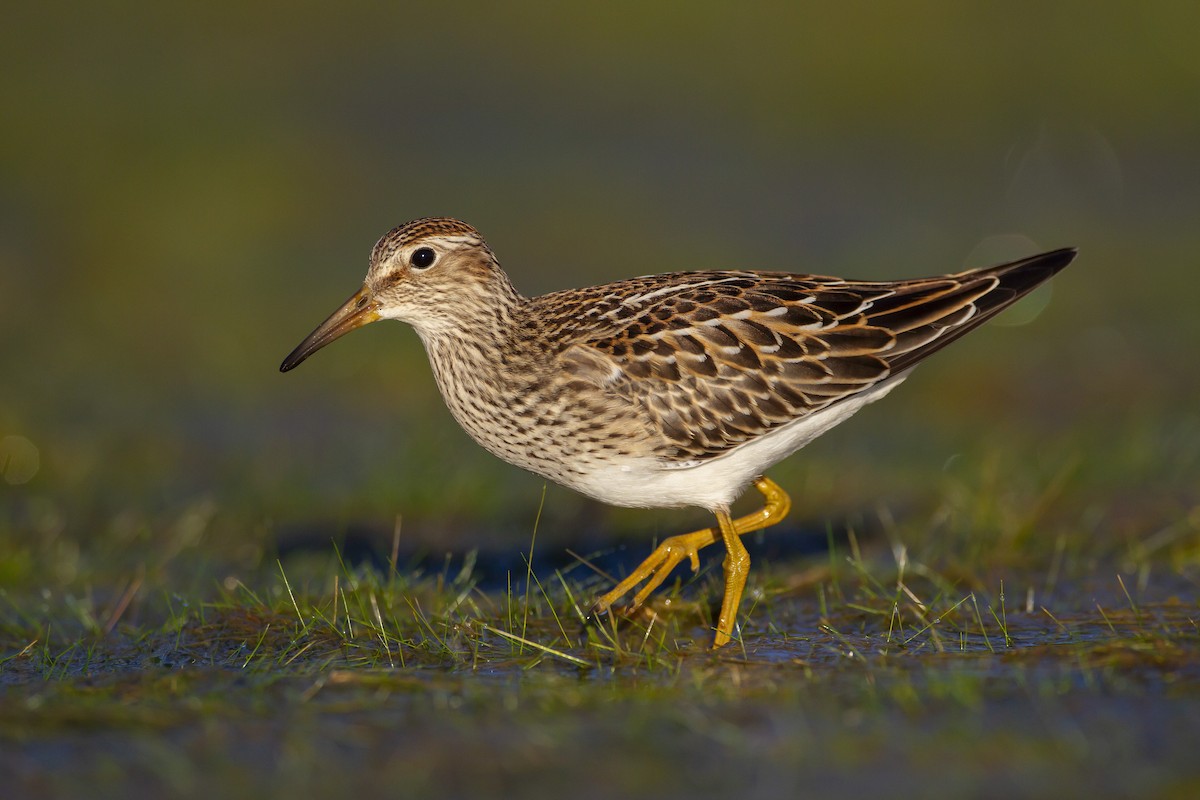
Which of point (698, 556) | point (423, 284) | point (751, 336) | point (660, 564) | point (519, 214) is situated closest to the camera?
→ point (751, 336)

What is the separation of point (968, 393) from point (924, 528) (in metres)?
3.93

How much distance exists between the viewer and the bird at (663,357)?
8203mm

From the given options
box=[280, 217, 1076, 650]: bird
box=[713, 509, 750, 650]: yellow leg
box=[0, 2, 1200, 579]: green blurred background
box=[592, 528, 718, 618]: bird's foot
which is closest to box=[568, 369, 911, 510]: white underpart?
box=[280, 217, 1076, 650]: bird

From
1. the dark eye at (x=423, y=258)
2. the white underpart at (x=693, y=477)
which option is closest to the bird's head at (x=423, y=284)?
the dark eye at (x=423, y=258)

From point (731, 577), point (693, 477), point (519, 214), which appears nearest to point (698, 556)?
point (731, 577)

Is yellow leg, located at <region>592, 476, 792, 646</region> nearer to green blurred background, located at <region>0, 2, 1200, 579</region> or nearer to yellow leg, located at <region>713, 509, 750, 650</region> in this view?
yellow leg, located at <region>713, 509, 750, 650</region>

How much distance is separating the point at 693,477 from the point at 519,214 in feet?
30.4

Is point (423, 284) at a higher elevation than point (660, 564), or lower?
higher

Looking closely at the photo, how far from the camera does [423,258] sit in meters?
8.68

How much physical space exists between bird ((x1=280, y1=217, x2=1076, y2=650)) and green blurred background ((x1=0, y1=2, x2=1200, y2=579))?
2.02 m

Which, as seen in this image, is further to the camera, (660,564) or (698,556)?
(698,556)

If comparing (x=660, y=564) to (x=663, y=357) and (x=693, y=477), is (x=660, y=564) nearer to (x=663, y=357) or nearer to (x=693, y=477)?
(x=693, y=477)

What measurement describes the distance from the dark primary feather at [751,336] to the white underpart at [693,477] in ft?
0.29

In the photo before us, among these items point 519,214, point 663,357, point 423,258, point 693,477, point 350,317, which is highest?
point 519,214
